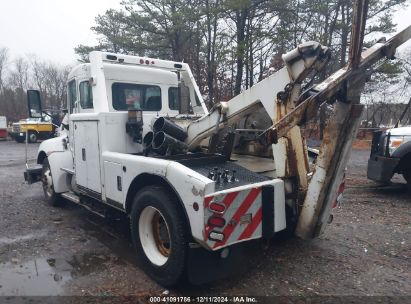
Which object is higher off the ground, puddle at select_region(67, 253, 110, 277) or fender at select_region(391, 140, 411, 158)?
fender at select_region(391, 140, 411, 158)

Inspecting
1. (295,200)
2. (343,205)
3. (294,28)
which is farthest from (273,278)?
(294,28)

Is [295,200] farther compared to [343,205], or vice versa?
[343,205]

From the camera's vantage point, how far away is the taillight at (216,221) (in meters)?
3.07

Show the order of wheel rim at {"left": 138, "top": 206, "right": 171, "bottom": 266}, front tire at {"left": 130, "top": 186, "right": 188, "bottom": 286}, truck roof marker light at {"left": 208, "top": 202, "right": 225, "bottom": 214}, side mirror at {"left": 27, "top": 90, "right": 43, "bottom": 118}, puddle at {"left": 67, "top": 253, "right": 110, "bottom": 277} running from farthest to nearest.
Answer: side mirror at {"left": 27, "top": 90, "right": 43, "bottom": 118} → puddle at {"left": 67, "top": 253, "right": 110, "bottom": 277} → wheel rim at {"left": 138, "top": 206, "right": 171, "bottom": 266} → front tire at {"left": 130, "top": 186, "right": 188, "bottom": 286} → truck roof marker light at {"left": 208, "top": 202, "right": 225, "bottom": 214}

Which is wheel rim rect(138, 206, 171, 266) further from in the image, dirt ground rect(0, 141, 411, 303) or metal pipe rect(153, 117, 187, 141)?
metal pipe rect(153, 117, 187, 141)

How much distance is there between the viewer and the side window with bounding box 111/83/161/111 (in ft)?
17.7

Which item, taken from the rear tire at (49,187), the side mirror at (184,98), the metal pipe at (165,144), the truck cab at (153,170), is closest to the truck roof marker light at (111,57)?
the truck cab at (153,170)

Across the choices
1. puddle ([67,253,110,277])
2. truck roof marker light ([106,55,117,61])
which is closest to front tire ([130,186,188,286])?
puddle ([67,253,110,277])

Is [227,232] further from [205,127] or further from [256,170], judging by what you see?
[205,127]

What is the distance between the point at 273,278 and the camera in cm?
383

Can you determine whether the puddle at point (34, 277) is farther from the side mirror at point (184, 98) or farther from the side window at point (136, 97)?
the side mirror at point (184, 98)

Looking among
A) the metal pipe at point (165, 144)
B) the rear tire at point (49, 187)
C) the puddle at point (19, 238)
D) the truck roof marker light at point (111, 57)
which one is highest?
the truck roof marker light at point (111, 57)

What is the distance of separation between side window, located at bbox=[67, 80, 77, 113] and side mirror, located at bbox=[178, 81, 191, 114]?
1.72 m

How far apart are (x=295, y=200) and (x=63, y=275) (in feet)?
8.56
